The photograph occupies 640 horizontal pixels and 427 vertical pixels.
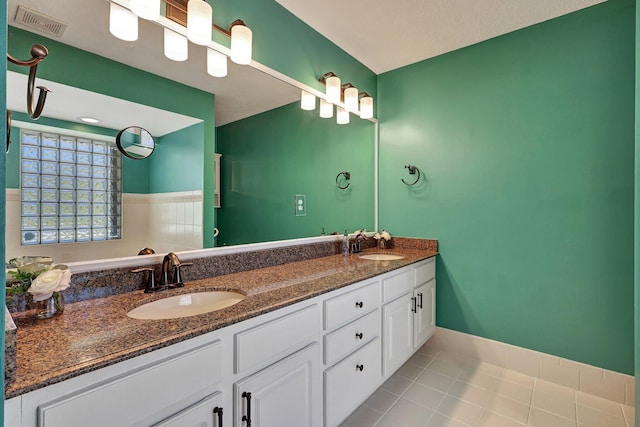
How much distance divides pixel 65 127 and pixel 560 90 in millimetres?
2694

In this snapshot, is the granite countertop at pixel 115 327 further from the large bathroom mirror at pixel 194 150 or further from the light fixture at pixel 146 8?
the light fixture at pixel 146 8

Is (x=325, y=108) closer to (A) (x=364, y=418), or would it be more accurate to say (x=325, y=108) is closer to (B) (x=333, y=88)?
(B) (x=333, y=88)

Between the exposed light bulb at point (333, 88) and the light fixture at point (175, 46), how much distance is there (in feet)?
3.46

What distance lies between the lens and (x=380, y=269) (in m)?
1.66

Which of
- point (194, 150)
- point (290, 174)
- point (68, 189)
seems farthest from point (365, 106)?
point (68, 189)

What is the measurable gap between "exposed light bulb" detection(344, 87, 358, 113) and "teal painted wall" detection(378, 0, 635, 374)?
505 mm

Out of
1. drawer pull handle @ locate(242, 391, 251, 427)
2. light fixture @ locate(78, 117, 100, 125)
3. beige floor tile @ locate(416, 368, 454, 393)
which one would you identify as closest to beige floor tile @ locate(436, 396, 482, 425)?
beige floor tile @ locate(416, 368, 454, 393)

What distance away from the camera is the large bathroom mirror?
1.01 m

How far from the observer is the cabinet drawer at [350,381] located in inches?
51.1

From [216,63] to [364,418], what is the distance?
6.81 feet

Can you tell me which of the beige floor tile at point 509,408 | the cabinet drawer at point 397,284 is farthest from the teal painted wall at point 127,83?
the beige floor tile at point 509,408

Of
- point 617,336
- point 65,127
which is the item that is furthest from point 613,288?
point 65,127

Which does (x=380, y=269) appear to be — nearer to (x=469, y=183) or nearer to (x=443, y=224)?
(x=443, y=224)

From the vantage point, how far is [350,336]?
→ 4.69 feet
